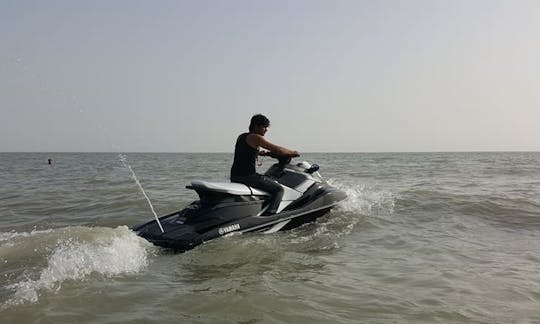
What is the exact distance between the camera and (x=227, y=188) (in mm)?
6340

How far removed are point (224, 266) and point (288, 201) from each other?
2.36 m

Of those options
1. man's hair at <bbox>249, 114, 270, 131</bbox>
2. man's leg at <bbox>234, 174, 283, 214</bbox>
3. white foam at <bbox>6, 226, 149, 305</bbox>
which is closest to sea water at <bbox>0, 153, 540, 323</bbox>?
white foam at <bbox>6, 226, 149, 305</bbox>

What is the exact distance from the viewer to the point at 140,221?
8609 millimetres

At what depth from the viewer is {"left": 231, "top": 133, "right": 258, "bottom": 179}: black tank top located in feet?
22.4

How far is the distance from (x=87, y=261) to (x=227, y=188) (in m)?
2.13

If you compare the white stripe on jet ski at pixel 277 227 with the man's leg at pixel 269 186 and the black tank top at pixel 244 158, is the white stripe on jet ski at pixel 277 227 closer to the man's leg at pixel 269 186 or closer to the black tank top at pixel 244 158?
the man's leg at pixel 269 186

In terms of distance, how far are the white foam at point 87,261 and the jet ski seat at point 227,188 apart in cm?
99

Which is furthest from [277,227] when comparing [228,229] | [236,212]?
[228,229]

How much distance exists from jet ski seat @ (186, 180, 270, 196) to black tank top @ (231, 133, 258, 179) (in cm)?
26

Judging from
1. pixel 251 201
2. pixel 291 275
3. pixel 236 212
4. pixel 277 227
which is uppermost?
pixel 251 201

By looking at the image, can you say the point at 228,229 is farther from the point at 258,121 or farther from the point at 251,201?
the point at 258,121

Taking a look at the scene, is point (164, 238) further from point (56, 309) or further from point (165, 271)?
point (56, 309)

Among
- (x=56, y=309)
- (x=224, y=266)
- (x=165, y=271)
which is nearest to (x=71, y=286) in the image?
(x=56, y=309)

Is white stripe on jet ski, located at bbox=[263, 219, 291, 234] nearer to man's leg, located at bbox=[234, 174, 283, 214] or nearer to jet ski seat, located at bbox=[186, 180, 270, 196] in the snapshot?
man's leg, located at bbox=[234, 174, 283, 214]
